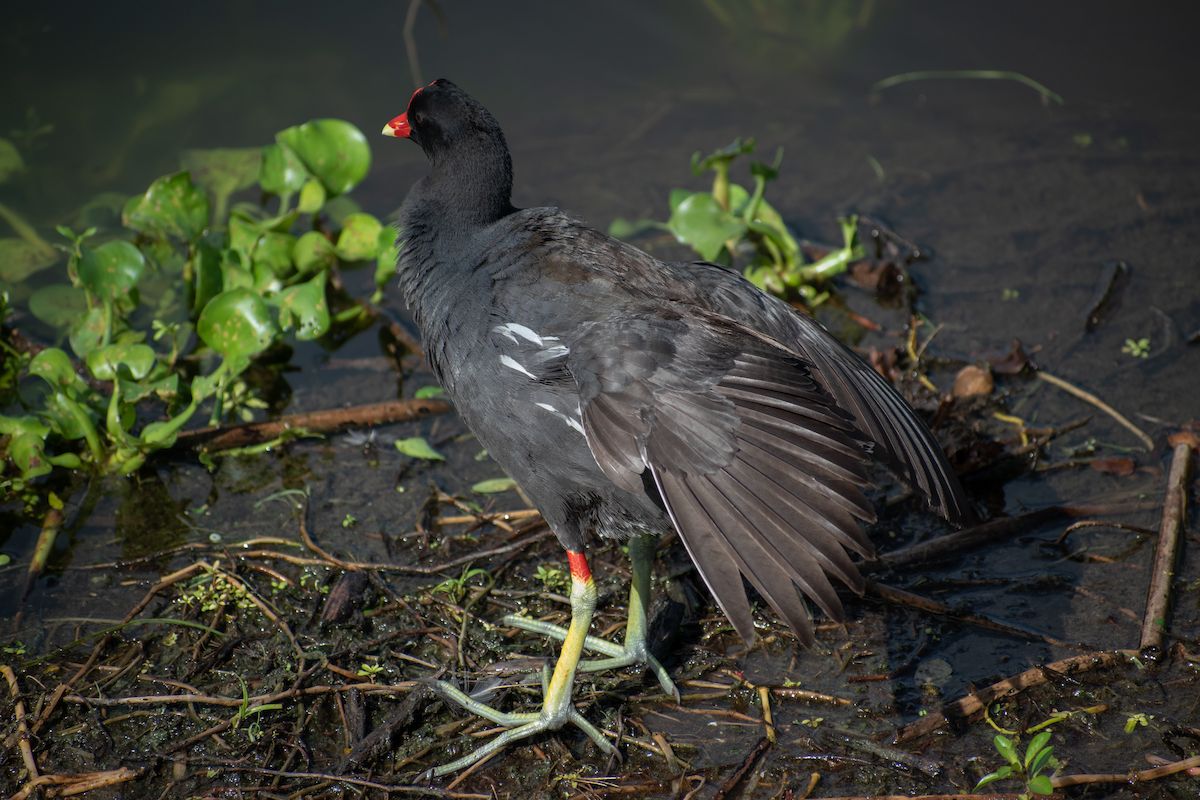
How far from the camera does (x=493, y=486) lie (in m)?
3.36

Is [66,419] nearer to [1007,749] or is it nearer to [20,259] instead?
[20,259]

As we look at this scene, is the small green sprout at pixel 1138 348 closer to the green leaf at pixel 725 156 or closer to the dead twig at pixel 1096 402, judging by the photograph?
the dead twig at pixel 1096 402

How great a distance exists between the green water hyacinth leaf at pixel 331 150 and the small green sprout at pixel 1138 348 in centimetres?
359

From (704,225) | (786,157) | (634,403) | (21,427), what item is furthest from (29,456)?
(786,157)

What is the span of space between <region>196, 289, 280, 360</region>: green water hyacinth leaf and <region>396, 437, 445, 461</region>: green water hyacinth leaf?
0.68 meters

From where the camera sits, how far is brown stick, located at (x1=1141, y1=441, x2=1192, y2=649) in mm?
2631

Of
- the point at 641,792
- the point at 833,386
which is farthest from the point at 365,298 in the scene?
the point at 641,792

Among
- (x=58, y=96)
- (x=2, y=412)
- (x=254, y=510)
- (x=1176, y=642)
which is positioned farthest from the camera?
(x=58, y=96)

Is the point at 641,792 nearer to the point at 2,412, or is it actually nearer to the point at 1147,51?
the point at 2,412

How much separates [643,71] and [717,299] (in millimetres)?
4044

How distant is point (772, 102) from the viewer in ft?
19.5

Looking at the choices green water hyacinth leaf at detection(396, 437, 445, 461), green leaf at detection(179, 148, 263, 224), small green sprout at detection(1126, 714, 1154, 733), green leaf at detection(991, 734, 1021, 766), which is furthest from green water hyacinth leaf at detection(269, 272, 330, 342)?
small green sprout at detection(1126, 714, 1154, 733)

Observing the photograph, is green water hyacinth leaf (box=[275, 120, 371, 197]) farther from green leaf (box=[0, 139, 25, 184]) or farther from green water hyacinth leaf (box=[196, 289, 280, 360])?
green leaf (box=[0, 139, 25, 184])

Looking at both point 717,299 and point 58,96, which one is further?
point 58,96
